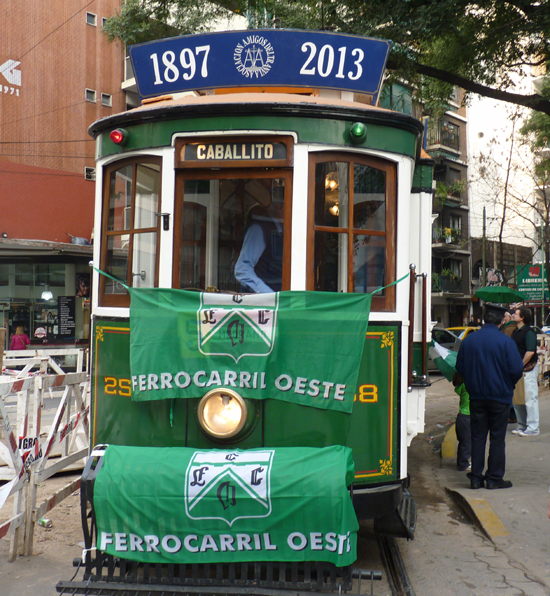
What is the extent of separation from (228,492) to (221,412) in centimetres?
54

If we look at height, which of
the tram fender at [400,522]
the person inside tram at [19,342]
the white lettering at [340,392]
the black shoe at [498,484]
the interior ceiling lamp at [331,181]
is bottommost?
the black shoe at [498,484]

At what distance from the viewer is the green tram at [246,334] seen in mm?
3396

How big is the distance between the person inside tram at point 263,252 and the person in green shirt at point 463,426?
3505 millimetres

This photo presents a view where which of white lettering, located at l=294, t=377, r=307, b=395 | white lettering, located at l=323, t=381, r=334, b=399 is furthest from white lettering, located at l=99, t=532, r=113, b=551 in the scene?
white lettering, located at l=323, t=381, r=334, b=399

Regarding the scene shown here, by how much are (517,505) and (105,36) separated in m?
21.6

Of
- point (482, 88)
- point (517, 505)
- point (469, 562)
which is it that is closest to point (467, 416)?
point (517, 505)

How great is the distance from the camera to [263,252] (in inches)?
167

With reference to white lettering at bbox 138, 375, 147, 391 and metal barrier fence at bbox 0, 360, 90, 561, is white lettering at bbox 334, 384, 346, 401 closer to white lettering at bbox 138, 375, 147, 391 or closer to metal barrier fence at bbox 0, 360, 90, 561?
white lettering at bbox 138, 375, 147, 391

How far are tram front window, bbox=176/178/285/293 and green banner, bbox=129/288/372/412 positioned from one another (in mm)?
319

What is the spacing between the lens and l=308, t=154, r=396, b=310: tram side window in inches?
160

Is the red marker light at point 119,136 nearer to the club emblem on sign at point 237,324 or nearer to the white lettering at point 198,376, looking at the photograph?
the club emblem on sign at point 237,324

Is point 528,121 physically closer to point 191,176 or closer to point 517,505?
point 517,505

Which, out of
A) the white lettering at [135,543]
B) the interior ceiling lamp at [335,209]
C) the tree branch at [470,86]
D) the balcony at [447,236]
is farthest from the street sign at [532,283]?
the white lettering at [135,543]

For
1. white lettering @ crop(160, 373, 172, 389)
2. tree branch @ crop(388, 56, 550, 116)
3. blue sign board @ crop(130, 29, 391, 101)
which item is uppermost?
Answer: tree branch @ crop(388, 56, 550, 116)
